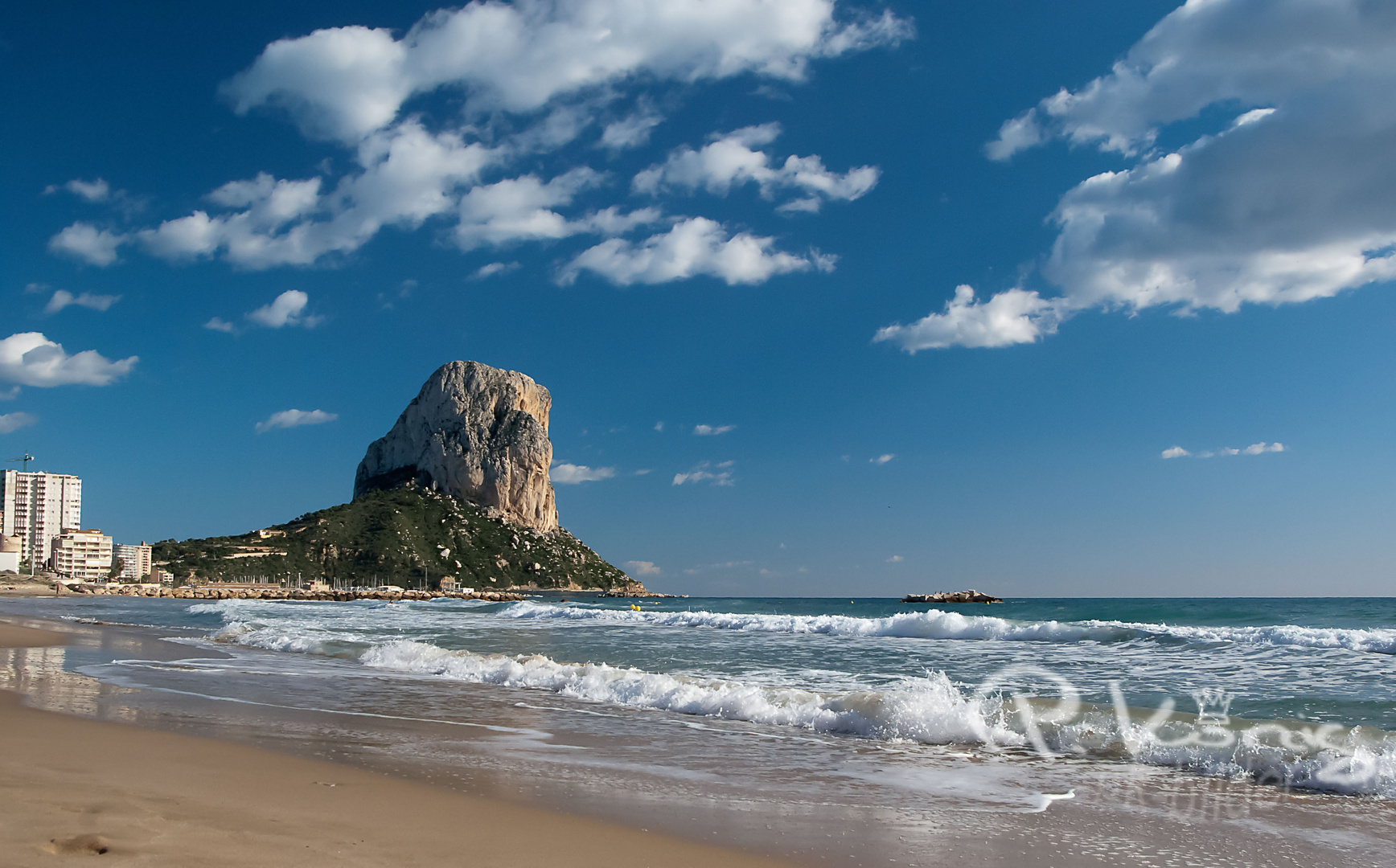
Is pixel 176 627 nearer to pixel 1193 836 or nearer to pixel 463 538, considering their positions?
pixel 1193 836

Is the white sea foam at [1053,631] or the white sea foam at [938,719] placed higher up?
the white sea foam at [938,719]

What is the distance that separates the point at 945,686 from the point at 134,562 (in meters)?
167

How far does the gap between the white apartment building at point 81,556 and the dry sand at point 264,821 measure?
173 meters

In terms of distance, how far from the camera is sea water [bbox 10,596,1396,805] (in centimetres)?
881

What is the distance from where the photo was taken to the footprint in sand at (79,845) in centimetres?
412

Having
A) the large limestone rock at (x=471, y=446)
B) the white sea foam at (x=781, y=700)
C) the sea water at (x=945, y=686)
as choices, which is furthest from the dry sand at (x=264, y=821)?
the large limestone rock at (x=471, y=446)

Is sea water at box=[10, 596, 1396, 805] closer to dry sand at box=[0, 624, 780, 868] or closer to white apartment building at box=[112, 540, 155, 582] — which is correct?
dry sand at box=[0, 624, 780, 868]

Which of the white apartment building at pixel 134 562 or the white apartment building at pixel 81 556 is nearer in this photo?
the white apartment building at pixel 134 562

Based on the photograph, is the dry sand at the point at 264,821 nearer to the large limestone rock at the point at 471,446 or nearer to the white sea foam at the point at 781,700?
the white sea foam at the point at 781,700

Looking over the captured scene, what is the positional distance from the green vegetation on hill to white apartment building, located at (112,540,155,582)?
8.51 ft

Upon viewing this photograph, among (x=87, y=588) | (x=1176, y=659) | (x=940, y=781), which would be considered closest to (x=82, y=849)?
(x=940, y=781)

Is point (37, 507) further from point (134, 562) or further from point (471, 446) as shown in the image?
point (471, 446)

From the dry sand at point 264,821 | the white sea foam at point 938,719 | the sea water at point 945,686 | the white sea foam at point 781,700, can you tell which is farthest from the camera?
the white sea foam at point 781,700

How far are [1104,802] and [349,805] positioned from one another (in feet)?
19.3
